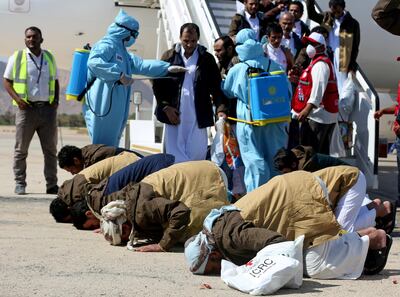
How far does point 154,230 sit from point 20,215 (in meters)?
2.21

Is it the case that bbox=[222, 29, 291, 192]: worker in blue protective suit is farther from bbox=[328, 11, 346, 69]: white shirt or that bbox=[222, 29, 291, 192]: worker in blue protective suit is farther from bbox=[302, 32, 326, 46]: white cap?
bbox=[328, 11, 346, 69]: white shirt

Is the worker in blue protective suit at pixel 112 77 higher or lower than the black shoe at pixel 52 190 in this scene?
higher

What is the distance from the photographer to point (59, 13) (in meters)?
14.8

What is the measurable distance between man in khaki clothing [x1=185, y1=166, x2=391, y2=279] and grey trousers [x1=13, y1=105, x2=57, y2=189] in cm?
468

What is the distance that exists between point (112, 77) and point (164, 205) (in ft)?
8.67

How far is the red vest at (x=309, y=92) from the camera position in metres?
8.73

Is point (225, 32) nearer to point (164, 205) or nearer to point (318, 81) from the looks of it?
point (318, 81)

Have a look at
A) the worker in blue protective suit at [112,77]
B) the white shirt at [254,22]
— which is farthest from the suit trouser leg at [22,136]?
the white shirt at [254,22]

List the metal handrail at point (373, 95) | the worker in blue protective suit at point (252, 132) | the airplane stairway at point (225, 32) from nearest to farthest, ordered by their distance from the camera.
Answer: the worker in blue protective suit at point (252, 132)
the metal handrail at point (373, 95)
the airplane stairway at point (225, 32)

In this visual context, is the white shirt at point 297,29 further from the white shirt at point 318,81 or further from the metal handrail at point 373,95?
the white shirt at point 318,81

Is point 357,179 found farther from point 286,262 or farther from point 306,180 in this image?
point 286,262

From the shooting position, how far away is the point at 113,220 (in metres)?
6.22

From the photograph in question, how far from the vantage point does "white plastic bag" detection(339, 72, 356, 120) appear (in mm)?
9925

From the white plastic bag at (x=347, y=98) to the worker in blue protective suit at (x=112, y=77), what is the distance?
2.46 meters
